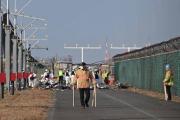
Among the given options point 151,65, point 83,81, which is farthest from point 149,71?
point 83,81

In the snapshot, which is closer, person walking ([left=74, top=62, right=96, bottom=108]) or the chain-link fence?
person walking ([left=74, top=62, right=96, bottom=108])

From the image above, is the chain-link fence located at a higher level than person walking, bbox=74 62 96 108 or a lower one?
higher

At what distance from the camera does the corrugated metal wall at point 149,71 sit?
39422 millimetres

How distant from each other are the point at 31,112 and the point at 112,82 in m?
43.0

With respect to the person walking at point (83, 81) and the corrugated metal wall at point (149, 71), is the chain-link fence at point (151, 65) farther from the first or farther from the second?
the person walking at point (83, 81)

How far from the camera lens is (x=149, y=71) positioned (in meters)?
49.6

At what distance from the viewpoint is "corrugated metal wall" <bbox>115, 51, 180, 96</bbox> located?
129ft

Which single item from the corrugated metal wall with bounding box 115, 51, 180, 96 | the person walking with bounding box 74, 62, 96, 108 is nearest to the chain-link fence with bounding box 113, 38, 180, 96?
the corrugated metal wall with bounding box 115, 51, 180, 96

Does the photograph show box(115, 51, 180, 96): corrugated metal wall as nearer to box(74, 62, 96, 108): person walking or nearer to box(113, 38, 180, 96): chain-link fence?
box(113, 38, 180, 96): chain-link fence

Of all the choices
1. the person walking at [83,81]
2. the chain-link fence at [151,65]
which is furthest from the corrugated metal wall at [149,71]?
the person walking at [83,81]

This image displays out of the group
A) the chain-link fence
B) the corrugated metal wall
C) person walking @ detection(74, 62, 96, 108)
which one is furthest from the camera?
the chain-link fence

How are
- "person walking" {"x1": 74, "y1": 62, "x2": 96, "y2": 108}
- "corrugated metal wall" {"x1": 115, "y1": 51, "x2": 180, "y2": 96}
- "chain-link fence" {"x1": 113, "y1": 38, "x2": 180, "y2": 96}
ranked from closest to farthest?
"person walking" {"x1": 74, "y1": 62, "x2": 96, "y2": 108}
"corrugated metal wall" {"x1": 115, "y1": 51, "x2": 180, "y2": 96}
"chain-link fence" {"x1": 113, "y1": 38, "x2": 180, "y2": 96}

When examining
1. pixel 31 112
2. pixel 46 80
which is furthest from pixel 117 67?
pixel 31 112

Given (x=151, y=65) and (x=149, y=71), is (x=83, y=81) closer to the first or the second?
(x=151, y=65)
